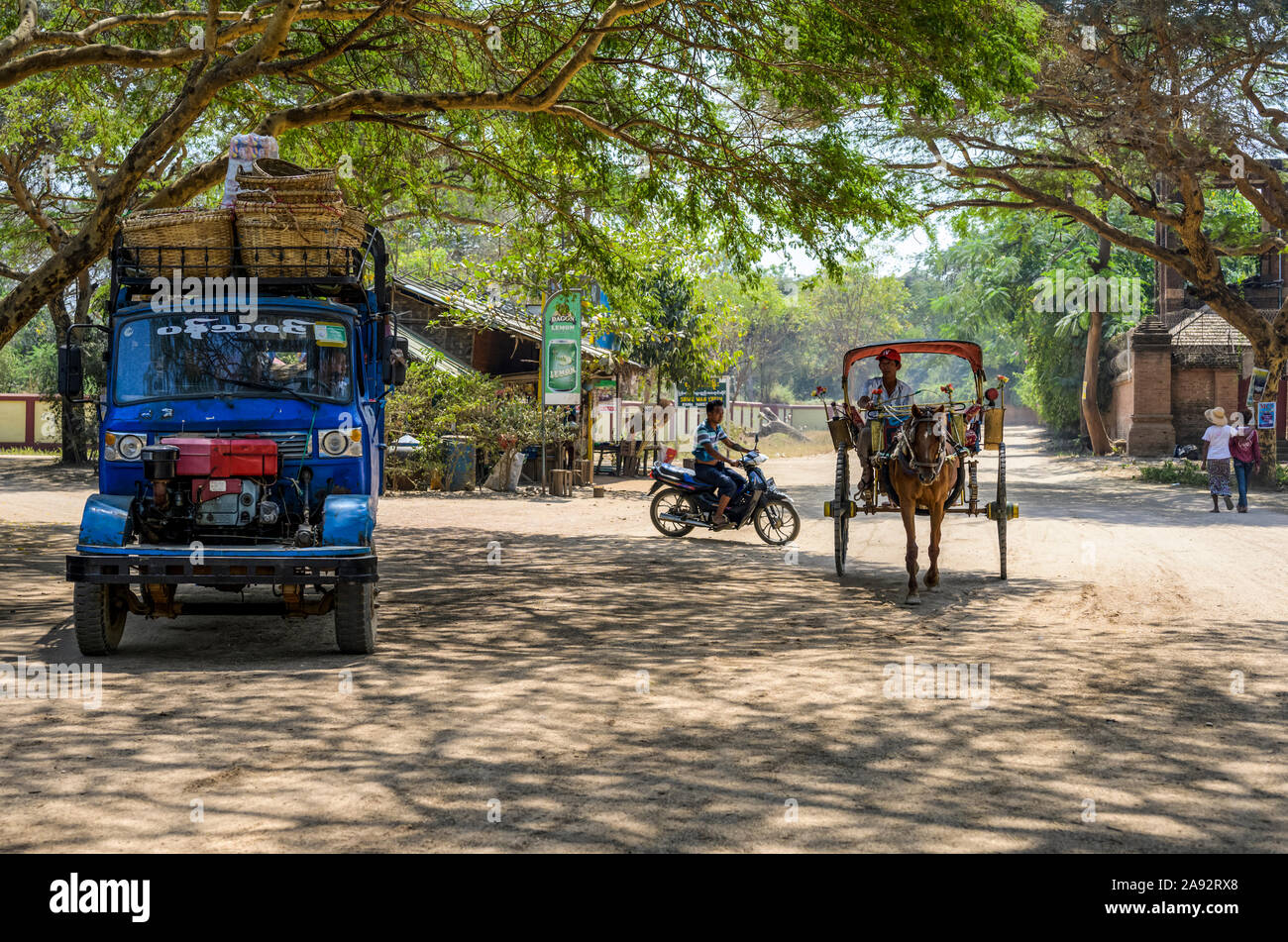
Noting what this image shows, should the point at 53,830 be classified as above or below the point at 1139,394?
below

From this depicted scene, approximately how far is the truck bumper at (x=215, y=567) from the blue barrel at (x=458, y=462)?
62.9 feet

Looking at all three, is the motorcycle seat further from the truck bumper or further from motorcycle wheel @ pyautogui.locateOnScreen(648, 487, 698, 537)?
the truck bumper

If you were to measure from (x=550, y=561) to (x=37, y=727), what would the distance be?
350 inches

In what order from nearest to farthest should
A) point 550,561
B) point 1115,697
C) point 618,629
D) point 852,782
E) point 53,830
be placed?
1. point 53,830
2. point 852,782
3. point 1115,697
4. point 618,629
5. point 550,561

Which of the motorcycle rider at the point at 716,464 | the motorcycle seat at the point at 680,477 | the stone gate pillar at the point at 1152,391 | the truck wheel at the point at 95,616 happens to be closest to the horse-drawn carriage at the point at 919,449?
the motorcycle rider at the point at 716,464

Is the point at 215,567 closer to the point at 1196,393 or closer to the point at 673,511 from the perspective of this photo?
the point at 673,511

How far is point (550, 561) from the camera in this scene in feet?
48.9

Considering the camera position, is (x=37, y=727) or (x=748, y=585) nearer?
(x=37, y=727)

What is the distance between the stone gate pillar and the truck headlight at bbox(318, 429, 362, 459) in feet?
125

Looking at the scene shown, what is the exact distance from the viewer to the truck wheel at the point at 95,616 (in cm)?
808

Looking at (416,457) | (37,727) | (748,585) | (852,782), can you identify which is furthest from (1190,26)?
(37,727)

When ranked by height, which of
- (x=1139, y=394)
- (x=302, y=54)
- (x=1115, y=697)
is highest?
(x=302, y=54)

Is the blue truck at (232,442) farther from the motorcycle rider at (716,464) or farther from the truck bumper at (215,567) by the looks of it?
the motorcycle rider at (716,464)

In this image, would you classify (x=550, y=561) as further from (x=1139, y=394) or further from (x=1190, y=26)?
(x=1139, y=394)
